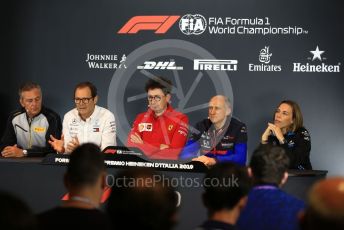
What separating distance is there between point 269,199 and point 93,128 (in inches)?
101

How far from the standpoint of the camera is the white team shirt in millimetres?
4598

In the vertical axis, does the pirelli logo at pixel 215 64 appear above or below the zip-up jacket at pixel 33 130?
above

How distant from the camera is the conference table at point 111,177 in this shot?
3256 millimetres

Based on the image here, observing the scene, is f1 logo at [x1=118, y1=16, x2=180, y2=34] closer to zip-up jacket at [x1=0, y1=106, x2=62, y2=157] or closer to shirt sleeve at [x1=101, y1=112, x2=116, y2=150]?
zip-up jacket at [x1=0, y1=106, x2=62, y2=157]

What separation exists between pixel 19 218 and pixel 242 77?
4.52 m

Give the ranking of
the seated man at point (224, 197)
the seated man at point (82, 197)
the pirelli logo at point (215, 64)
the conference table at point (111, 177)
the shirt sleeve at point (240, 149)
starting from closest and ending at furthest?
the seated man at point (82, 197)
the seated man at point (224, 197)
the conference table at point (111, 177)
the shirt sleeve at point (240, 149)
the pirelli logo at point (215, 64)

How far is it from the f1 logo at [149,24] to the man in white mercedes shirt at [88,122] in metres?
1.38

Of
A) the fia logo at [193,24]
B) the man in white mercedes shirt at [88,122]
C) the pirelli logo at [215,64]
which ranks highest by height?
the fia logo at [193,24]

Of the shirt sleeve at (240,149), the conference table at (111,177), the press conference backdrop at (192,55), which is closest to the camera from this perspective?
the conference table at (111,177)

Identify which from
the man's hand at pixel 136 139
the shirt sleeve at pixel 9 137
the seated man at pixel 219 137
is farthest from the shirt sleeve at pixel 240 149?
the shirt sleeve at pixel 9 137

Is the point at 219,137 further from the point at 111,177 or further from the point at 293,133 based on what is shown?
the point at 111,177

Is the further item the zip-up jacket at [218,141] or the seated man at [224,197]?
the zip-up jacket at [218,141]

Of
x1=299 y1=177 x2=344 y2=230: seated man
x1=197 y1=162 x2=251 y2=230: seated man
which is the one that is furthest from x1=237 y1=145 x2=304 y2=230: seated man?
x1=299 y1=177 x2=344 y2=230: seated man

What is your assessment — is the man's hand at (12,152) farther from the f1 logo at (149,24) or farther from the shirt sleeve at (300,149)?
the shirt sleeve at (300,149)
